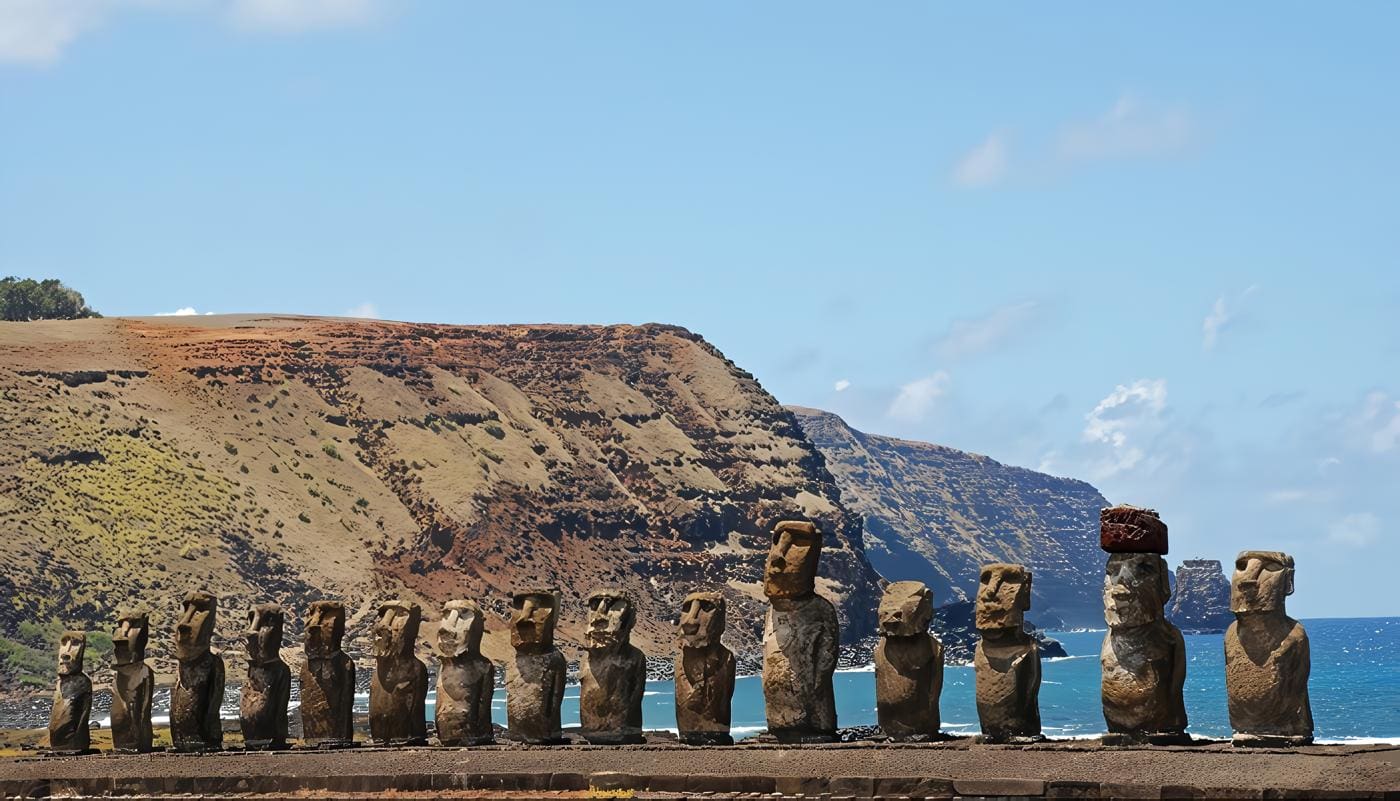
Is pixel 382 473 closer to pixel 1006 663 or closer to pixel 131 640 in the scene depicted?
pixel 131 640

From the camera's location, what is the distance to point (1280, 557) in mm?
→ 22781

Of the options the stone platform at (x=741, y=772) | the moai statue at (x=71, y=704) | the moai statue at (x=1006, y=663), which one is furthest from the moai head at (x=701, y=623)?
the moai statue at (x=71, y=704)

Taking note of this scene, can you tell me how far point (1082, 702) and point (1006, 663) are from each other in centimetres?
7896

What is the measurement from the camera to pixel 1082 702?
10100cm

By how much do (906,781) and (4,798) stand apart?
12.8m

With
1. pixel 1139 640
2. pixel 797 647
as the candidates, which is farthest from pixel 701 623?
pixel 1139 640

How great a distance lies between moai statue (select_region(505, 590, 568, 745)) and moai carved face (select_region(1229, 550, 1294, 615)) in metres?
9.21

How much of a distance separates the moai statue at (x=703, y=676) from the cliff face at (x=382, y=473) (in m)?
66.8

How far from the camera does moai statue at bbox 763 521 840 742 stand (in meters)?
25.7

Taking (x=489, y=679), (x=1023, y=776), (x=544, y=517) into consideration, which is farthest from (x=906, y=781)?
(x=544, y=517)

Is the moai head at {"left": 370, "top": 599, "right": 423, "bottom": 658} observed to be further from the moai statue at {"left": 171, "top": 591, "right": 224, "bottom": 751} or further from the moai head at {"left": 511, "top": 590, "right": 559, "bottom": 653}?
the moai statue at {"left": 171, "top": 591, "right": 224, "bottom": 751}

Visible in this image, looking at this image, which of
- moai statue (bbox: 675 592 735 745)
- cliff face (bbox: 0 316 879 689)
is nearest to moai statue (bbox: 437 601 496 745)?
moai statue (bbox: 675 592 735 745)

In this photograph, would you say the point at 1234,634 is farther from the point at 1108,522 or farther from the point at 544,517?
the point at 544,517

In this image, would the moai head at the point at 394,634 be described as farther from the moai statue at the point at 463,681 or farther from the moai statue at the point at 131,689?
the moai statue at the point at 131,689
